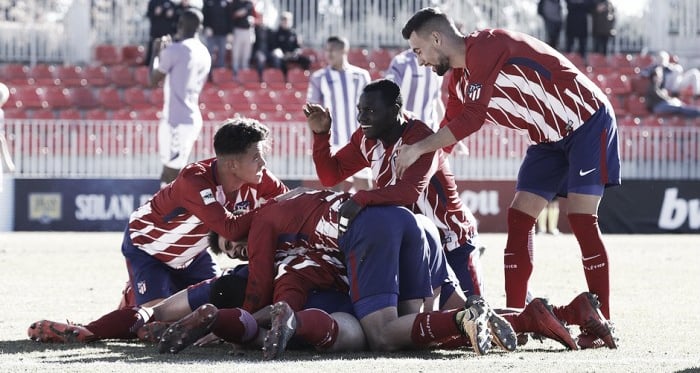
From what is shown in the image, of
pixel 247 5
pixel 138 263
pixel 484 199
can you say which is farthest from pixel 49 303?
pixel 247 5

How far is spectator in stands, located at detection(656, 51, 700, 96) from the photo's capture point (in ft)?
Result: 76.8

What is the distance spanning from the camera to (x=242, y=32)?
2298cm

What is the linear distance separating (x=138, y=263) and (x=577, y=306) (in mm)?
2540

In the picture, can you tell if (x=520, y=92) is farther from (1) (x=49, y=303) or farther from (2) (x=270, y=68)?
(2) (x=270, y=68)

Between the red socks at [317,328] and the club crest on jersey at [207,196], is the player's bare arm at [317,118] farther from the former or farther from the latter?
the red socks at [317,328]

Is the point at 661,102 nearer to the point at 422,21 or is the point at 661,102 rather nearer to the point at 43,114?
the point at 43,114

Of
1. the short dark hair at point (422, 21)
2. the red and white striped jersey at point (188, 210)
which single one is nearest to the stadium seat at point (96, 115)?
the red and white striped jersey at point (188, 210)

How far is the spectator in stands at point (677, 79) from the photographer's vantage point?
23422 mm

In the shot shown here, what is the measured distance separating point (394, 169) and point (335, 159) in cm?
59

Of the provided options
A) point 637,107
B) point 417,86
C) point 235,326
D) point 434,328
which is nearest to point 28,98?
point 637,107

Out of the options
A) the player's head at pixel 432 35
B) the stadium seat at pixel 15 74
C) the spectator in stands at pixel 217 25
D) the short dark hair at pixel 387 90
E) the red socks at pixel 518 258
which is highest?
the spectator in stands at pixel 217 25

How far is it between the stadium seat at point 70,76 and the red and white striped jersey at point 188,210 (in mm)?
16552

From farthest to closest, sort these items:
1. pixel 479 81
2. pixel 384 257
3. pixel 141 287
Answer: pixel 141 287, pixel 479 81, pixel 384 257

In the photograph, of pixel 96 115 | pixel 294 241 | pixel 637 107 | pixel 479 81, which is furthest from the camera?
pixel 637 107
